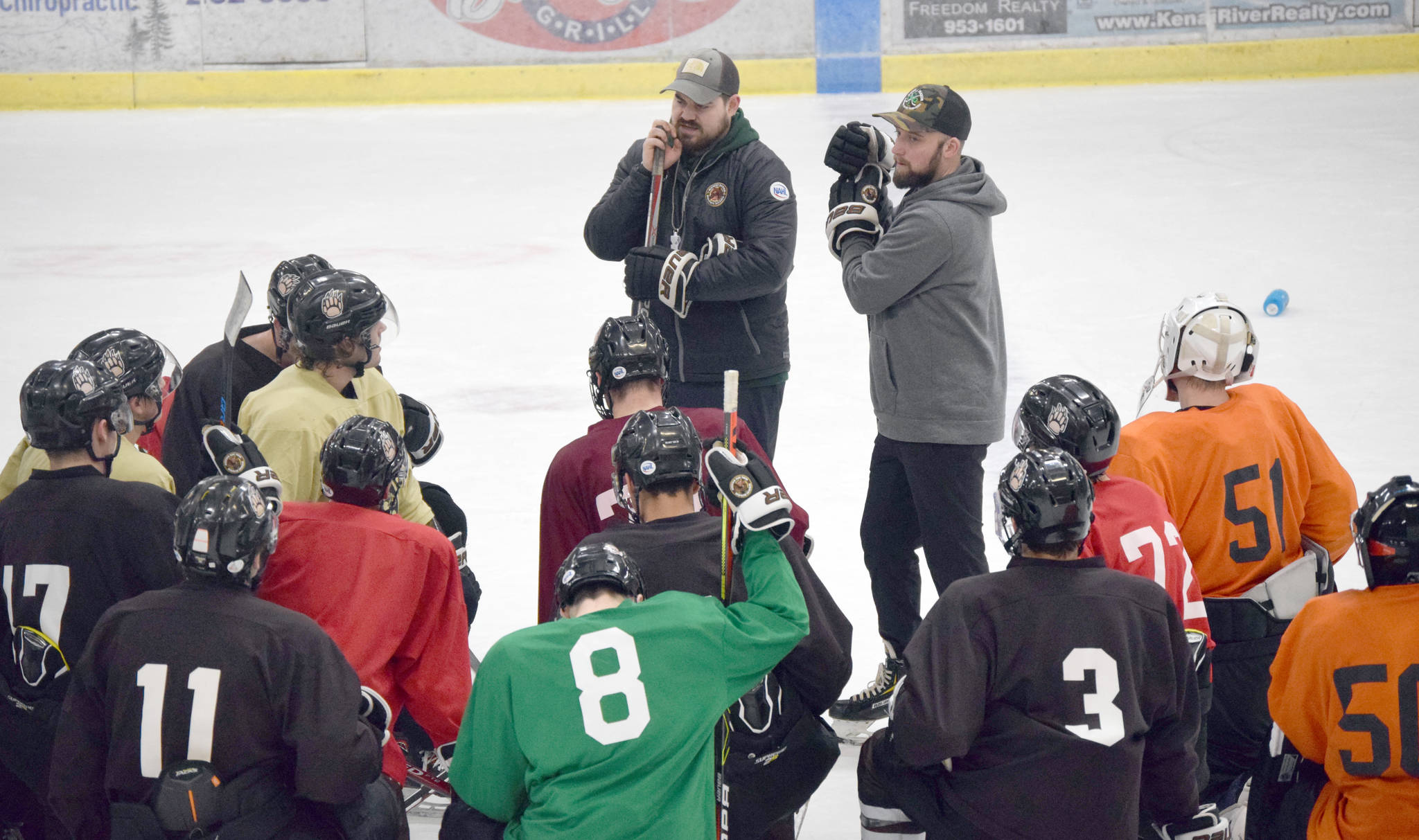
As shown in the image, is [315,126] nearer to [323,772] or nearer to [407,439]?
[407,439]

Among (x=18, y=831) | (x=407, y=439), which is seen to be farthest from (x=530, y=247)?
(x=18, y=831)

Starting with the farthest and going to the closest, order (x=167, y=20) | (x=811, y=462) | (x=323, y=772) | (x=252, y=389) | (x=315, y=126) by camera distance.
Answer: (x=167, y=20) → (x=315, y=126) → (x=811, y=462) → (x=252, y=389) → (x=323, y=772)

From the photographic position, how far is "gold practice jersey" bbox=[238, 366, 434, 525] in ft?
11.0

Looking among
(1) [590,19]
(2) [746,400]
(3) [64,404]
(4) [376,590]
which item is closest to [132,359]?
(3) [64,404]

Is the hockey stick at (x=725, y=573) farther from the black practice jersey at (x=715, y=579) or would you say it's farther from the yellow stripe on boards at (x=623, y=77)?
the yellow stripe on boards at (x=623, y=77)

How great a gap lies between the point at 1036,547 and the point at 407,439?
6.58 feet

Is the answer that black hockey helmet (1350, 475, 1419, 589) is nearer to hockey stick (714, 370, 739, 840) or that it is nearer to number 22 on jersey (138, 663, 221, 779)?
hockey stick (714, 370, 739, 840)

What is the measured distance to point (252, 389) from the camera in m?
3.86

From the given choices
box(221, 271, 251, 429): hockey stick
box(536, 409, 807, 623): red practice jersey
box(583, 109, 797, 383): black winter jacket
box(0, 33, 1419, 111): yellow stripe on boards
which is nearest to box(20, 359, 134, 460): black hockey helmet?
box(221, 271, 251, 429): hockey stick

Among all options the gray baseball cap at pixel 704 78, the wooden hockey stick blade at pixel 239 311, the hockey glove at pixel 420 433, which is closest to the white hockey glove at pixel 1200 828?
the hockey glove at pixel 420 433

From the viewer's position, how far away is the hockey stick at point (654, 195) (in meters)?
4.30

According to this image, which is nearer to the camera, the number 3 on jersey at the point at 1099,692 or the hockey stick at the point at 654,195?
the number 3 on jersey at the point at 1099,692

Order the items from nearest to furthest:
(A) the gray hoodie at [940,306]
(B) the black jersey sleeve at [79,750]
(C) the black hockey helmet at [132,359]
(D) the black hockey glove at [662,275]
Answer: (B) the black jersey sleeve at [79,750]
(C) the black hockey helmet at [132,359]
(A) the gray hoodie at [940,306]
(D) the black hockey glove at [662,275]

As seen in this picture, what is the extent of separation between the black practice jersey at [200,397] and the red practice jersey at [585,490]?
3.33ft
